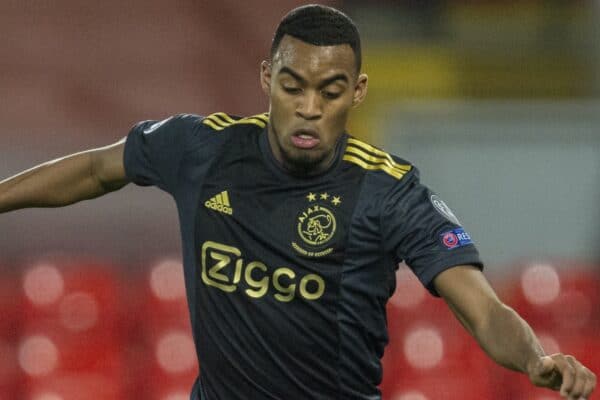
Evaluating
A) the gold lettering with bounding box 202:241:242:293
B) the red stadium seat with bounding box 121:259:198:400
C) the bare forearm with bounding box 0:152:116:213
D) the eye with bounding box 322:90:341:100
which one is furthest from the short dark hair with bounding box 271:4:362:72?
the red stadium seat with bounding box 121:259:198:400

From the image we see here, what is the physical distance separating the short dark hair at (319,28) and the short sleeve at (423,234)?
0.34m

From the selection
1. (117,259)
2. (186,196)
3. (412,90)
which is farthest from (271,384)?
(412,90)

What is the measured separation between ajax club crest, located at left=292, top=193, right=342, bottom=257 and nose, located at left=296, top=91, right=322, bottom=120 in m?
0.23

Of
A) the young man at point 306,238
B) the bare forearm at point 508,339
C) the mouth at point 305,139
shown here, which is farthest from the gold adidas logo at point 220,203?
the bare forearm at point 508,339

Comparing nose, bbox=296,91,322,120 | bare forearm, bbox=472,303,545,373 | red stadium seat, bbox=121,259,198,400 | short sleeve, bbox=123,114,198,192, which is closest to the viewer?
bare forearm, bbox=472,303,545,373

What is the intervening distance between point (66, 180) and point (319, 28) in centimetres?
84

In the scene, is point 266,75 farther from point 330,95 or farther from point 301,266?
point 301,266

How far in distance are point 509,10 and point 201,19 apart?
1838 millimetres

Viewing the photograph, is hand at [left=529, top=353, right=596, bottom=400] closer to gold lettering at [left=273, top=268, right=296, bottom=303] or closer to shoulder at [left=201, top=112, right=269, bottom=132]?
gold lettering at [left=273, top=268, right=296, bottom=303]

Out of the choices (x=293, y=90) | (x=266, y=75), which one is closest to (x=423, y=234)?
(x=293, y=90)

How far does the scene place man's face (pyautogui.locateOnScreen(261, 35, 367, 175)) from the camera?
10.8 feet

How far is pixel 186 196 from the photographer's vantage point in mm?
3566

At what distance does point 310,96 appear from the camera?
3301 millimetres

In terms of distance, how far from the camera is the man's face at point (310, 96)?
3.30 meters
